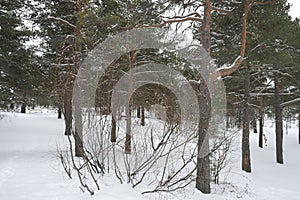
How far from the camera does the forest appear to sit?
19.5 feet

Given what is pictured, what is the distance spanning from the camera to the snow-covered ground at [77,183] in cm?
512

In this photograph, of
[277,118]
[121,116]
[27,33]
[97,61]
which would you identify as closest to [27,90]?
[27,33]

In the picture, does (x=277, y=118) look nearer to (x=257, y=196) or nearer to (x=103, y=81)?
(x=257, y=196)

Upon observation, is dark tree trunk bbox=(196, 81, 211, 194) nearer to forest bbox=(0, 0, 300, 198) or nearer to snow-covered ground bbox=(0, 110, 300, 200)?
forest bbox=(0, 0, 300, 198)

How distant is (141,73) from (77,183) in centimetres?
632

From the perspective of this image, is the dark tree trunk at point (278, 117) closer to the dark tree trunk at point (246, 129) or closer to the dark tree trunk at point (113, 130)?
the dark tree trunk at point (246, 129)

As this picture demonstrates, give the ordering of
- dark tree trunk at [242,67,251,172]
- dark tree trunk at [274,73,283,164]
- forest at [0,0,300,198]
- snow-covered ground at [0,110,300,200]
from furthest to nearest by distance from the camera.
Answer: dark tree trunk at [274,73,283,164], dark tree trunk at [242,67,251,172], forest at [0,0,300,198], snow-covered ground at [0,110,300,200]

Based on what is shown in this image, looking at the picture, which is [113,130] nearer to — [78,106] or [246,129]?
[78,106]

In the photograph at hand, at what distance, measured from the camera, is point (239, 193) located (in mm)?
8047

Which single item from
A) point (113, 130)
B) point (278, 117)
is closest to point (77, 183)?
point (113, 130)

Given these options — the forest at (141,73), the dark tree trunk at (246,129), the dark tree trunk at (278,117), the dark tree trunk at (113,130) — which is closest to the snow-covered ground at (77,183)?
the forest at (141,73)

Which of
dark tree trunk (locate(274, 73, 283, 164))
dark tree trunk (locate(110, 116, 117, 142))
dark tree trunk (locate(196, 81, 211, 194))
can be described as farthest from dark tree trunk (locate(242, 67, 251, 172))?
dark tree trunk (locate(110, 116, 117, 142))

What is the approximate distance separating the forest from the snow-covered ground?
0.25m

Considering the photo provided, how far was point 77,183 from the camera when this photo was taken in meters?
5.71
